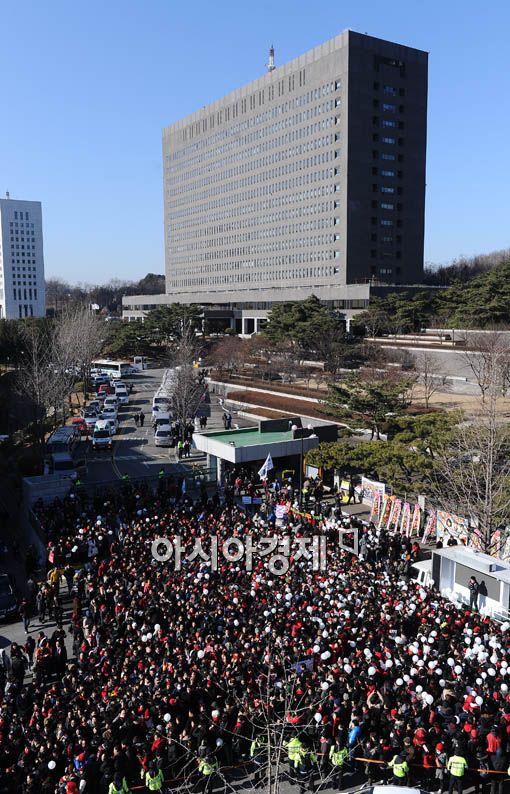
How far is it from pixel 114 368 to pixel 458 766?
62.0 metres

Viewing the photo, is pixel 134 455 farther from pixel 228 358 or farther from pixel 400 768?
pixel 228 358

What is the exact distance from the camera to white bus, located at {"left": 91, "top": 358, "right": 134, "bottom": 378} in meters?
66.8

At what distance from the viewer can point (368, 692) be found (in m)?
11.3

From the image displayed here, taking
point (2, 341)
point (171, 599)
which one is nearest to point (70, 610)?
point (171, 599)

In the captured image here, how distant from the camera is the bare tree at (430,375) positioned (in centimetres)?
4262

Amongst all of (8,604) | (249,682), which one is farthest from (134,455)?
(249,682)

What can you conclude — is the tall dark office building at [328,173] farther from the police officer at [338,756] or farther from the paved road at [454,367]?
the police officer at [338,756]

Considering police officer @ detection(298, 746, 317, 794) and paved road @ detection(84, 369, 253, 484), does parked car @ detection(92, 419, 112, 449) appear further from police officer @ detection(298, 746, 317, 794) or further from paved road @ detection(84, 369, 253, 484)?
police officer @ detection(298, 746, 317, 794)

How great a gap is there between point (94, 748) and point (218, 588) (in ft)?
19.3

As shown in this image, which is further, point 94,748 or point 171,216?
point 171,216

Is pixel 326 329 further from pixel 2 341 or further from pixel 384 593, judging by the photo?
pixel 384 593

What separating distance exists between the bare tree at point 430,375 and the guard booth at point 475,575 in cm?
2563

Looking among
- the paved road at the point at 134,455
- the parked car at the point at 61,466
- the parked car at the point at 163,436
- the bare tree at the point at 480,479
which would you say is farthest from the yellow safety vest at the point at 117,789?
the parked car at the point at 163,436

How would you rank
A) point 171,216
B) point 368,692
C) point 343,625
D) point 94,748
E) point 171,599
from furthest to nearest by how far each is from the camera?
point 171,216 → point 171,599 → point 343,625 → point 368,692 → point 94,748
